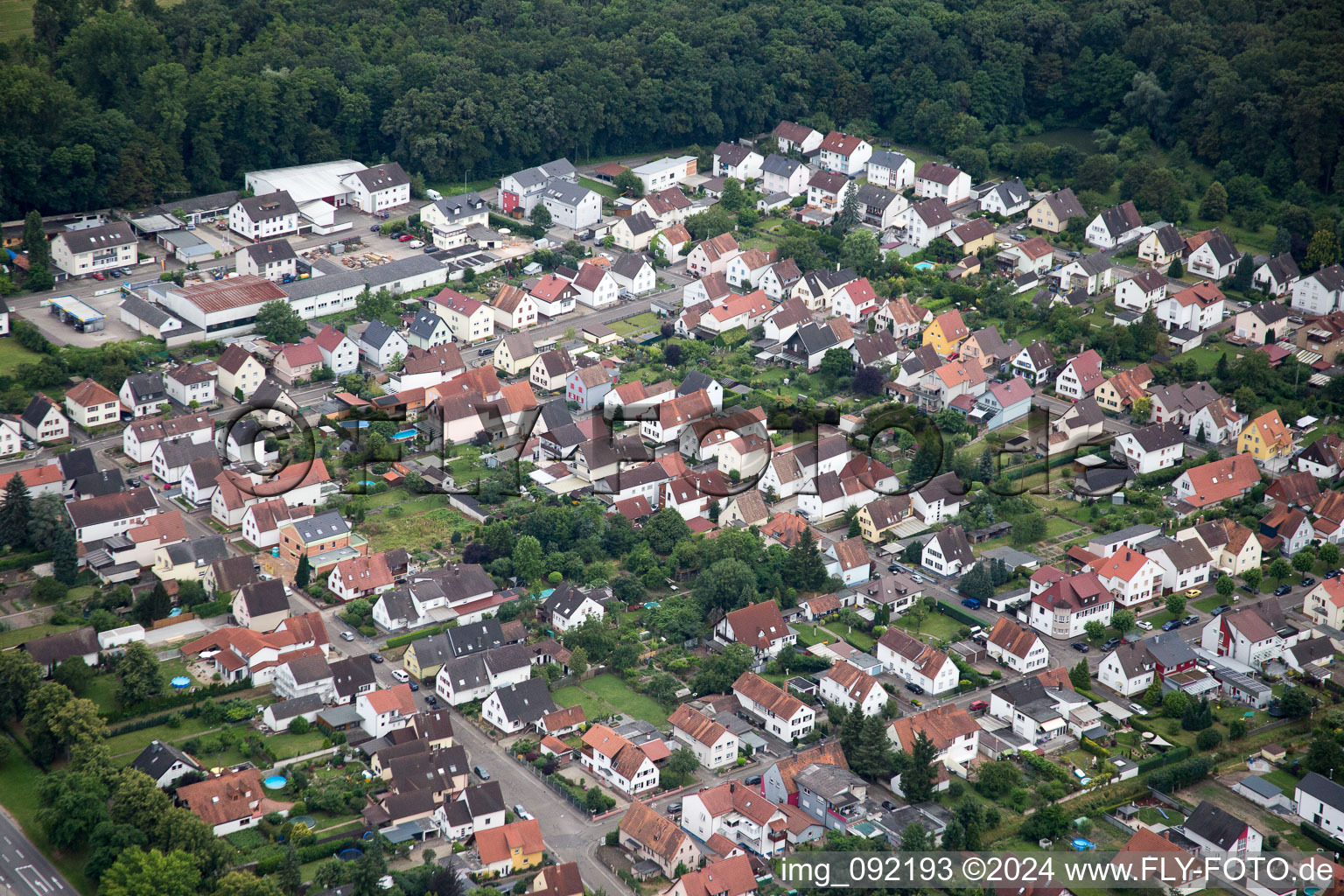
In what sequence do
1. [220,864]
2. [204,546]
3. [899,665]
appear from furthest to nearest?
[204,546] < [899,665] < [220,864]

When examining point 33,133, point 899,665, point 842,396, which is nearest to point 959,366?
point 842,396

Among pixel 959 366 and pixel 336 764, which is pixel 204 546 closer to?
pixel 336 764

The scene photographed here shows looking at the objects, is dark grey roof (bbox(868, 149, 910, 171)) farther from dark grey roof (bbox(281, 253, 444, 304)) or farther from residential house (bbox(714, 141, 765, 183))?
dark grey roof (bbox(281, 253, 444, 304))

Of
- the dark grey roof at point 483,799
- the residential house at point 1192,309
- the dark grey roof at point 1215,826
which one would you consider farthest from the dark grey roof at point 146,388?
the residential house at point 1192,309

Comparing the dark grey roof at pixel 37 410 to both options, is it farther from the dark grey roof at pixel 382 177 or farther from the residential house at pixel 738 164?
the residential house at pixel 738 164

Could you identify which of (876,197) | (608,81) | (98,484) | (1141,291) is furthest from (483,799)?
(608,81)

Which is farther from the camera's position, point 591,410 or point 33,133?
point 33,133
